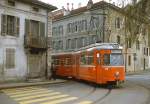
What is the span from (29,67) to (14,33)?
11.3 feet

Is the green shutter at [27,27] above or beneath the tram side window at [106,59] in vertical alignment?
above

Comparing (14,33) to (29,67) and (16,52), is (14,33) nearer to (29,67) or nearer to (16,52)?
(16,52)

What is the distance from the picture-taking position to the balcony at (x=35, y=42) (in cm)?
2787

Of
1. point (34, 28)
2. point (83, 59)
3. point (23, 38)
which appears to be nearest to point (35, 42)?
point (23, 38)

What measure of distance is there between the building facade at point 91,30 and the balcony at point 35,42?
1491 cm

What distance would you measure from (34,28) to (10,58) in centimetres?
413

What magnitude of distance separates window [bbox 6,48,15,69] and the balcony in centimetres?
152

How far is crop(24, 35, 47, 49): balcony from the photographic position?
27872 millimetres

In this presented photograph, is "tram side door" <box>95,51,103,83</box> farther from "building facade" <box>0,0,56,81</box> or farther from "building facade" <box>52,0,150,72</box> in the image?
"building facade" <box>52,0,150,72</box>

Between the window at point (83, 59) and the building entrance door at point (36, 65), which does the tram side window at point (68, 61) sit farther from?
the window at point (83, 59)

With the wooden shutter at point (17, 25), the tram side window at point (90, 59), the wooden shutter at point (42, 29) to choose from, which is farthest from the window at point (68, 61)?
the tram side window at point (90, 59)

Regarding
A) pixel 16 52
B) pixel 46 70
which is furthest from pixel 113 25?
pixel 16 52

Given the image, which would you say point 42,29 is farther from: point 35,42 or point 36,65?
point 36,65

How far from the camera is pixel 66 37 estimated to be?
2206 inches
